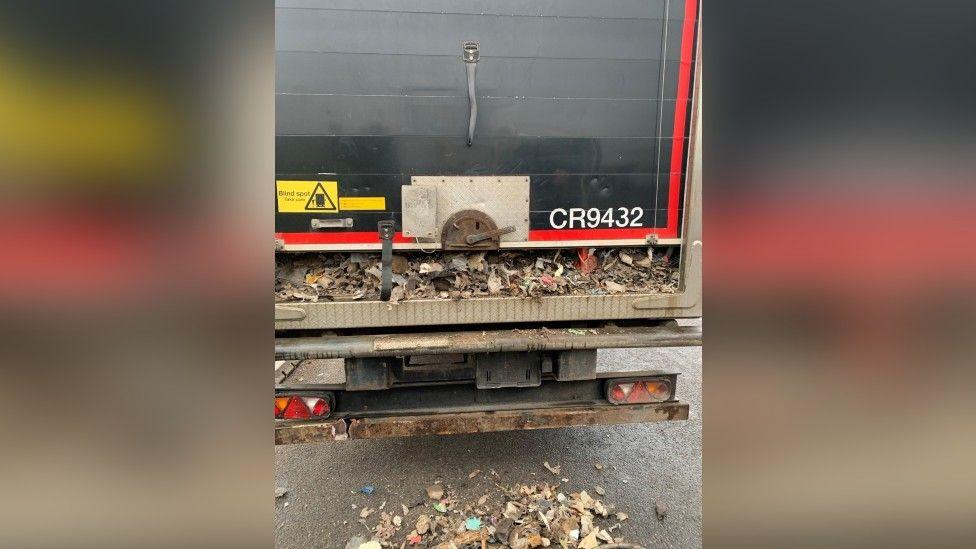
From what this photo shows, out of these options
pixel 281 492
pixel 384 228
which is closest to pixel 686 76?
pixel 384 228

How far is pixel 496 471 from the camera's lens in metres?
2.81

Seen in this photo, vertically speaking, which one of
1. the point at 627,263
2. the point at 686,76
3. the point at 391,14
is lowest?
the point at 627,263

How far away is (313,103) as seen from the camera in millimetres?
2229

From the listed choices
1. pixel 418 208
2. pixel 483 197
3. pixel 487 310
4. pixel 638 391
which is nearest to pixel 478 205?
pixel 483 197

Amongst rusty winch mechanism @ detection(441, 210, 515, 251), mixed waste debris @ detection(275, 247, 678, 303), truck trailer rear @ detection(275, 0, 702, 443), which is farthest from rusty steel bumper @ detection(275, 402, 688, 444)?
rusty winch mechanism @ detection(441, 210, 515, 251)

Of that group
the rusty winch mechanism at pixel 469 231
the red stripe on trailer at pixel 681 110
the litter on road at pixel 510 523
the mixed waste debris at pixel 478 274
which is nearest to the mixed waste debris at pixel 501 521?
the litter on road at pixel 510 523

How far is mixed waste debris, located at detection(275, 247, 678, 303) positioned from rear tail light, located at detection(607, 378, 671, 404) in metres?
0.52

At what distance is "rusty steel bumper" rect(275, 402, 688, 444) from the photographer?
2320 millimetres

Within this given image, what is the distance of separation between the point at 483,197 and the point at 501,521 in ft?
5.56

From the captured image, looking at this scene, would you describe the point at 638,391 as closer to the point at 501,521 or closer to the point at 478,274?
the point at 501,521

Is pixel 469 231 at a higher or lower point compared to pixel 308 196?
lower
